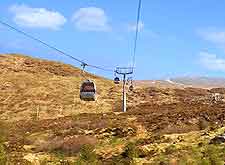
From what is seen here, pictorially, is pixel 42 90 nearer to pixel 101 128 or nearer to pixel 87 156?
pixel 101 128

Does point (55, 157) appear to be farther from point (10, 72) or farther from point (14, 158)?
point (10, 72)

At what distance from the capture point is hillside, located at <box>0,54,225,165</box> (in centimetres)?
3136

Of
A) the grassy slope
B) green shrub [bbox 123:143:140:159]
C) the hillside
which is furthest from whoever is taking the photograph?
the grassy slope

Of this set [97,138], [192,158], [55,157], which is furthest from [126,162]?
[97,138]

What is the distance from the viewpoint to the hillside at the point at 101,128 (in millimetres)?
31359

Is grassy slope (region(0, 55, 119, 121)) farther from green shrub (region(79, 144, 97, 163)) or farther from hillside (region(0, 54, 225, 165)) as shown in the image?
green shrub (region(79, 144, 97, 163))

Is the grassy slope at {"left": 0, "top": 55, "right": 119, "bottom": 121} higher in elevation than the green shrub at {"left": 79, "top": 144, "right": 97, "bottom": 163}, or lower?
higher

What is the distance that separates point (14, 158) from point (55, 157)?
3.15 meters

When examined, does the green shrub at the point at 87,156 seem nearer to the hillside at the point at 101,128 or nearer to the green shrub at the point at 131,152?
the hillside at the point at 101,128

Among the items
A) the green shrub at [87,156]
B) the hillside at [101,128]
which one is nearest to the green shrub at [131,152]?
the hillside at [101,128]

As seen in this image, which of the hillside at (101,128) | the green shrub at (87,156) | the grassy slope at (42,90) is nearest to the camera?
the green shrub at (87,156)

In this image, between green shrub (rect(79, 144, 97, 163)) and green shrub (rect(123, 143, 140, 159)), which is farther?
green shrub (rect(123, 143, 140, 159))

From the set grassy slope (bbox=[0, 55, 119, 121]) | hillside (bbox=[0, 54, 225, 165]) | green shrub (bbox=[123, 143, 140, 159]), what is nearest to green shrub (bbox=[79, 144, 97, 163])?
hillside (bbox=[0, 54, 225, 165])

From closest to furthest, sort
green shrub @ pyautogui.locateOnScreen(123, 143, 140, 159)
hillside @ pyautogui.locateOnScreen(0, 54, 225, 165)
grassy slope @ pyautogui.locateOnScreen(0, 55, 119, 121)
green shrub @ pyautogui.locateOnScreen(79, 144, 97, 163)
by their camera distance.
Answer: green shrub @ pyautogui.locateOnScreen(79, 144, 97, 163) < green shrub @ pyautogui.locateOnScreen(123, 143, 140, 159) < hillside @ pyautogui.locateOnScreen(0, 54, 225, 165) < grassy slope @ pyautogui.locateOnScreen(0, 55, 119, 121)
